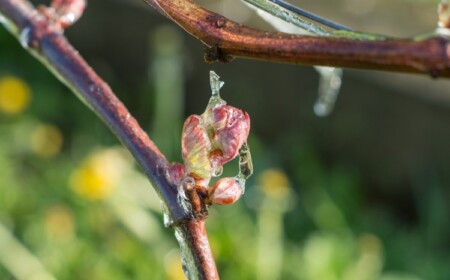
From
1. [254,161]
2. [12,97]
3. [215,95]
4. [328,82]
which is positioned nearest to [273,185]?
[254,161]

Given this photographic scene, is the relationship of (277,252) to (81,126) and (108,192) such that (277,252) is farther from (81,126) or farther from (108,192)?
(81,126)

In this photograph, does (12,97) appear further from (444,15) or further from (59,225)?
(444,15)

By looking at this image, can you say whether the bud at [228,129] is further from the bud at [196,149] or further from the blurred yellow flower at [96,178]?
the blurred yellow flower at [96,178]

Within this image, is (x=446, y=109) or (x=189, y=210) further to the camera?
(x=446, y=109)

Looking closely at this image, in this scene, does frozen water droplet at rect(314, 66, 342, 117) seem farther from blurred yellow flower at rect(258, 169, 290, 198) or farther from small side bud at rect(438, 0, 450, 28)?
blurred yellow flower at rect(258, 169, 290, 198)

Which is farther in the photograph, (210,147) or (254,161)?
(254,161)

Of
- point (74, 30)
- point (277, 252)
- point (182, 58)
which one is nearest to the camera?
point (277, 252)

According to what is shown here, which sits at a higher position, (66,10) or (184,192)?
(66,10)

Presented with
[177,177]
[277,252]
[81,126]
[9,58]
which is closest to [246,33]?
[177,177]
